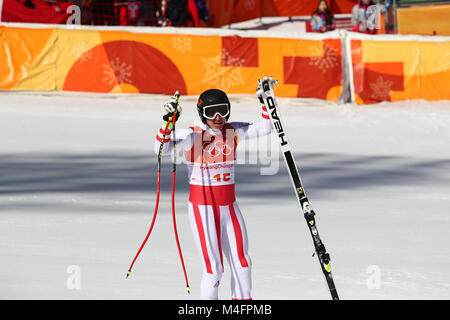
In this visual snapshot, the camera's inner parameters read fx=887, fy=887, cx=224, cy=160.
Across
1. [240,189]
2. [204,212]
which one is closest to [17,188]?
[240,189]

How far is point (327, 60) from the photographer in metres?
18.1

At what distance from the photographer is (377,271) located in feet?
24.7

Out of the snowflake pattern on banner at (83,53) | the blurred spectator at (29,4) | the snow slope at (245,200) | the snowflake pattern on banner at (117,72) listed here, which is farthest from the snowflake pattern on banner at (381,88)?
the blurred spectator at (29,4)

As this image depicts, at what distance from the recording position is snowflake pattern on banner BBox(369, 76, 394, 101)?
18047 millimetres

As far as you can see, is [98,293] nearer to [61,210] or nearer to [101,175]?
[61,210]

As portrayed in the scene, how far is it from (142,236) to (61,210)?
1550mm

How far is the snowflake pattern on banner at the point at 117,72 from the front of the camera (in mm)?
18000

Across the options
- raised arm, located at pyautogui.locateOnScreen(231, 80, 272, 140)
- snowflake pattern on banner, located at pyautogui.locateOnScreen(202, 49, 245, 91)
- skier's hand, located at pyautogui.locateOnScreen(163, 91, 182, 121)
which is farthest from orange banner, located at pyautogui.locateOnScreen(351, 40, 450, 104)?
skier's hand, located at pyautogui.locateOnScreen(163, 91, 182, 121)

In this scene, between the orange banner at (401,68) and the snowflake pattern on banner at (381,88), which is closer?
the orange banner at (401,68)

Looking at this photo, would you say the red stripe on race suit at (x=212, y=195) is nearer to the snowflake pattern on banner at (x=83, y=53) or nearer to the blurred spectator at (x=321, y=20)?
the snowflake pattern on banner at (x=83, y=53)

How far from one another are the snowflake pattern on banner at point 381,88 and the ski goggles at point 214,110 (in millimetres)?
12814

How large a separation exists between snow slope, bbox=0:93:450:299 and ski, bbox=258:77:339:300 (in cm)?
119

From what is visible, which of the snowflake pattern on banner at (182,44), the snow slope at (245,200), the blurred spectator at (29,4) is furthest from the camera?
the blurred spectator at (29,4)

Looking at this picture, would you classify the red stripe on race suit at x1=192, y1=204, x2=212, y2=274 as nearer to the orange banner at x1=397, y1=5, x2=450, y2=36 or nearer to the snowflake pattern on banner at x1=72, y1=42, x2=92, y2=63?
the snowflake pattern on banner at x1=72, y1=42, x2=92, y2=63
